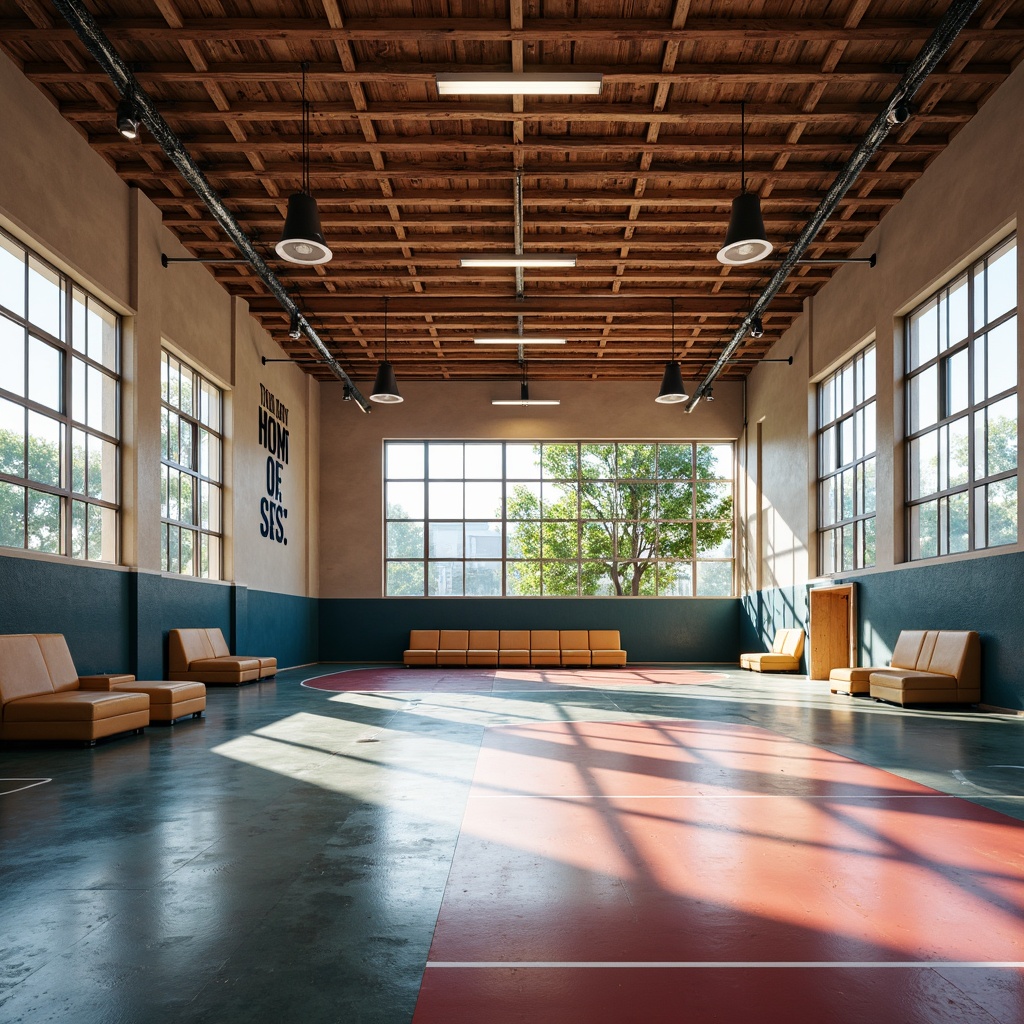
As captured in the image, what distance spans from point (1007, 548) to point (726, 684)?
18.0 ft

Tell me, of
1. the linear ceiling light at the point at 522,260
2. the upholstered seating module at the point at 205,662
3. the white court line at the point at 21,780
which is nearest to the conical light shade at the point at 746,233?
the linear ceiling light at the point at 522,260

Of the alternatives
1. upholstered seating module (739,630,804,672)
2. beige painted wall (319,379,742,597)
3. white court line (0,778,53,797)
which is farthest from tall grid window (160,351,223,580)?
upholstered seating module (739,630,804,672)

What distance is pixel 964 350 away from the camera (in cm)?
1034

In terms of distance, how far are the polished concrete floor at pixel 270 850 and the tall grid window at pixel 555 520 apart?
10417 mm

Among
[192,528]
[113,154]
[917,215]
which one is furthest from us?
[192,528]

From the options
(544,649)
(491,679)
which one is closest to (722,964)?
(491,679)

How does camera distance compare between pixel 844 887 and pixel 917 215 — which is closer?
pixel 844 887

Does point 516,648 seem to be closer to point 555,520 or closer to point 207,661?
point 555,520

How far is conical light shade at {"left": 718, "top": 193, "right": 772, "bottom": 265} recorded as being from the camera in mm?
7801

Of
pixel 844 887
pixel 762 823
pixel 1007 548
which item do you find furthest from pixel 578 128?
pixel 844 887

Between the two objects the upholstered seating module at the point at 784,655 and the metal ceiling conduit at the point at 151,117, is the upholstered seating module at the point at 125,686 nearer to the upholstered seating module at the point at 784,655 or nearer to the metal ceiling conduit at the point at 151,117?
the metal ceiling conduit at the point at 151,117

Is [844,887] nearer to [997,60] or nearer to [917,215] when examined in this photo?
[997,60]

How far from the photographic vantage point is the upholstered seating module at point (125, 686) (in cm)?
801

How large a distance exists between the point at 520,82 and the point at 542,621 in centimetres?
1323
